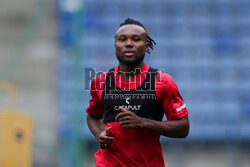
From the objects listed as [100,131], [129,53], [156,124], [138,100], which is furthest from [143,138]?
[129,53]

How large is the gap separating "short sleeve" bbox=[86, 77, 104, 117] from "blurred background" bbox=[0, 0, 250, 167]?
16.9ft

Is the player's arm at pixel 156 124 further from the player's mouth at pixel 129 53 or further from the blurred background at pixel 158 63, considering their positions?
the blurred background at pixel 158 63

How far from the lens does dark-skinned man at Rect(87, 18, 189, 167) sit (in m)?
3.55

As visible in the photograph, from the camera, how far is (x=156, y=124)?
11.3 ft

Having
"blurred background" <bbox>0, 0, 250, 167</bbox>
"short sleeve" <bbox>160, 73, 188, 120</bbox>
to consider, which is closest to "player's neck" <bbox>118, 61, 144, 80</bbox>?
"short sleeve" <bbox>160, 73, 188, 120</bbox>

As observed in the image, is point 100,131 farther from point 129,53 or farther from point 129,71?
point 129,53

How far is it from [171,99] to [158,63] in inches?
271

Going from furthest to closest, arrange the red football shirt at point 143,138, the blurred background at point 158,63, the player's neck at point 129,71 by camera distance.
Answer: the blurred background at point 158,63 → the player's neck at point 129,71 → the red football shirt at point 143,138

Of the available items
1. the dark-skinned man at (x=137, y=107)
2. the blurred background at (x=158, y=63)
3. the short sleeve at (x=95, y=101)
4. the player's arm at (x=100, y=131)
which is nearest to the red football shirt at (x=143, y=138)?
the dark-skinned man at (x=137, y=107)

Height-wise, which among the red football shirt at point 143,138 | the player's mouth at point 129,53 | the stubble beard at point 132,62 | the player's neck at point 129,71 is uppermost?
the player's mouth at point 129,53

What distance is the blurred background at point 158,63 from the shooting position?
956cm

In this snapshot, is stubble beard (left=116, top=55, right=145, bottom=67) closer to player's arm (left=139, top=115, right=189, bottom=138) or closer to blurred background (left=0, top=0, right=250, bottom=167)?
player's arm (left=139, top=115, right=189, bottom=138)

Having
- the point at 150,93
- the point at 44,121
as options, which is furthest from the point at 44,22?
the point at 150,93

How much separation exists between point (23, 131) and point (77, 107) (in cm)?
195
